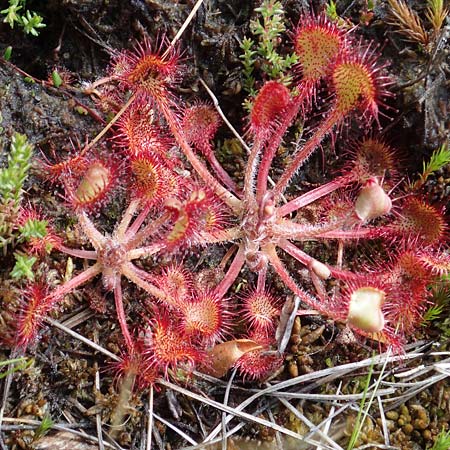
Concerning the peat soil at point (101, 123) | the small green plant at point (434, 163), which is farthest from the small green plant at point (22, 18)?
the small green plant at point (434, 163)

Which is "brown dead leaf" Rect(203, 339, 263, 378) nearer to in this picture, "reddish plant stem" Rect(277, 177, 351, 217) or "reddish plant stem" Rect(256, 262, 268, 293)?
"reddish plant stem" Rect(256, 262, 268, 293)

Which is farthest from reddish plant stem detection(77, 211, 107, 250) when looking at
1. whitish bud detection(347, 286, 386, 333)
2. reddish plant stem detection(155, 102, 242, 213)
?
whitish bud detection(347, 286, 386, 333)

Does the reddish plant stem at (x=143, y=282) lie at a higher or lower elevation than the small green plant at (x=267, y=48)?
lower

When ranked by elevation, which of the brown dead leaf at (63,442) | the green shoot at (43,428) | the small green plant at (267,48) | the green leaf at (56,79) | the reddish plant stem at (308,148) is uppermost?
the small green plant at (267,48)

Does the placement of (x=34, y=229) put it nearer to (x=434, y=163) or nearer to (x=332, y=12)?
(x=332, y=12)

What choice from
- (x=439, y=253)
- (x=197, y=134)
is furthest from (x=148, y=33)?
(x=439, y=253)

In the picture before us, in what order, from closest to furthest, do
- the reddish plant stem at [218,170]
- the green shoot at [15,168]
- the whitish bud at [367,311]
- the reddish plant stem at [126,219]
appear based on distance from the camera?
the green shoot at [15,168]
the whitish bud at [367,311]
the reddish plant stem at [126,219]
the reddish plant stem at [218,170]

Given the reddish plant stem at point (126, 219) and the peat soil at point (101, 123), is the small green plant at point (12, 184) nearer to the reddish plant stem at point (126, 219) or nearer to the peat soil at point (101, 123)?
the peat soil at point (101, 123)

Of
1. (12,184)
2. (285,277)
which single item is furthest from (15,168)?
(285,277)
